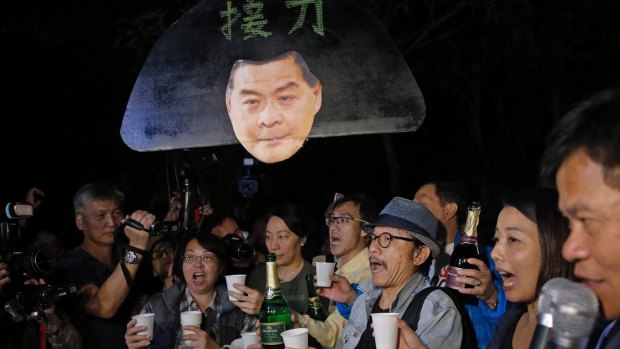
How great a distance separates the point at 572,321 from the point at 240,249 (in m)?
3.59

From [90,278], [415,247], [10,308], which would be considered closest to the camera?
[415,247]

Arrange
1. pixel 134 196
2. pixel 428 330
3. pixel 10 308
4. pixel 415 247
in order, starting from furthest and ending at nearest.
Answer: pixel 134 196
pixel 10 308
pixel 415 247
pixel 428 330

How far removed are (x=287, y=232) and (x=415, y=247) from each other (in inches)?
66.1

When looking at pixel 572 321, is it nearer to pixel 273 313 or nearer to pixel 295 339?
pixel 295 339

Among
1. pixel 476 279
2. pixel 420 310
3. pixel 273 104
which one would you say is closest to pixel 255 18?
pixel 273 104

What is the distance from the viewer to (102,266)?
4816 millimetres

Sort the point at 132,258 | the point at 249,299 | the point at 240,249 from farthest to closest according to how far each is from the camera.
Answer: the point at 240,249
the point at 132,258
the point at 249,299

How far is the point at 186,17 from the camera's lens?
568 centimetres

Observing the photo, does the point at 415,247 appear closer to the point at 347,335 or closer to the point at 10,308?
the point at 347,335

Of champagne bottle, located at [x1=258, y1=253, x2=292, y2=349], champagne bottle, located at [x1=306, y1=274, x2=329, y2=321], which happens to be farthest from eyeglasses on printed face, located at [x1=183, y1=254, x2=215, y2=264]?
champagne bottle, located at [x1=258, y1=253, x2=292, y2=349]

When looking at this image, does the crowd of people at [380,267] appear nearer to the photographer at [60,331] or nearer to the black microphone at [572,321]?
the photographer at [60,331]

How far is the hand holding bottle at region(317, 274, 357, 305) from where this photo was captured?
3883 millimetres

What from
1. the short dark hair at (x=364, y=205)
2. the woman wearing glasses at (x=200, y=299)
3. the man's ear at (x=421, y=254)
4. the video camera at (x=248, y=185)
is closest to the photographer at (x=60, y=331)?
the woman wearing glasses at (x=200, y=299)

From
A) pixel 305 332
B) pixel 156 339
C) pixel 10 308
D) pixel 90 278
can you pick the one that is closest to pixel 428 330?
pixel 305 332
